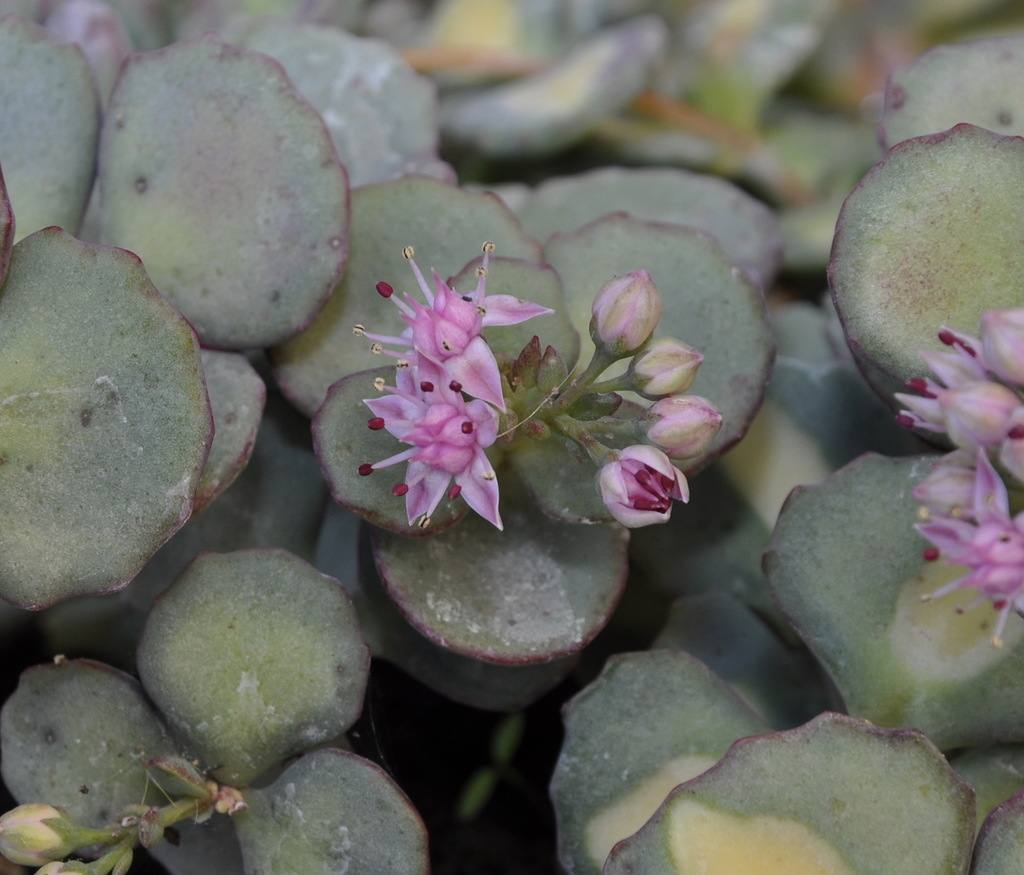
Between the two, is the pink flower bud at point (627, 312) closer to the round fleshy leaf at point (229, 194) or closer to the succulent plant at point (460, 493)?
the succulent plant at point (460, 493)

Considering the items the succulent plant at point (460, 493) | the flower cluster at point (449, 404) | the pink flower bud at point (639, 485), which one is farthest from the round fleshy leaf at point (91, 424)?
the pink flower bud at point (639, 485)

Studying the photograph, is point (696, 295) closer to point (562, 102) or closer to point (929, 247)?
point (929, 247)

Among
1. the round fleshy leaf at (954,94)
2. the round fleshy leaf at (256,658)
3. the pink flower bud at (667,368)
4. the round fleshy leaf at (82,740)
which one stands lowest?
the round fleshy leaf at (82,740)

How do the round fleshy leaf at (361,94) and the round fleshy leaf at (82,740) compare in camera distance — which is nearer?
the round fleshy leaf at (82,740)

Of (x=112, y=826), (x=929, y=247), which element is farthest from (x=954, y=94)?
(x=112, y=826)

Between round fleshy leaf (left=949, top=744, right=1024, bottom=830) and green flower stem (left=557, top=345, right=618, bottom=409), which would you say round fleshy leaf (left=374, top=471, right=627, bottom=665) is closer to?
green flower stem (left=557, top=345, right=618, bottom=409)

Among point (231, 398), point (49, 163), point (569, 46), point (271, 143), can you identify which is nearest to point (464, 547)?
point (231, 398)

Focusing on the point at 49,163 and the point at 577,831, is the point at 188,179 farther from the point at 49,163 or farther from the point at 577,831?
the point at 577,831
